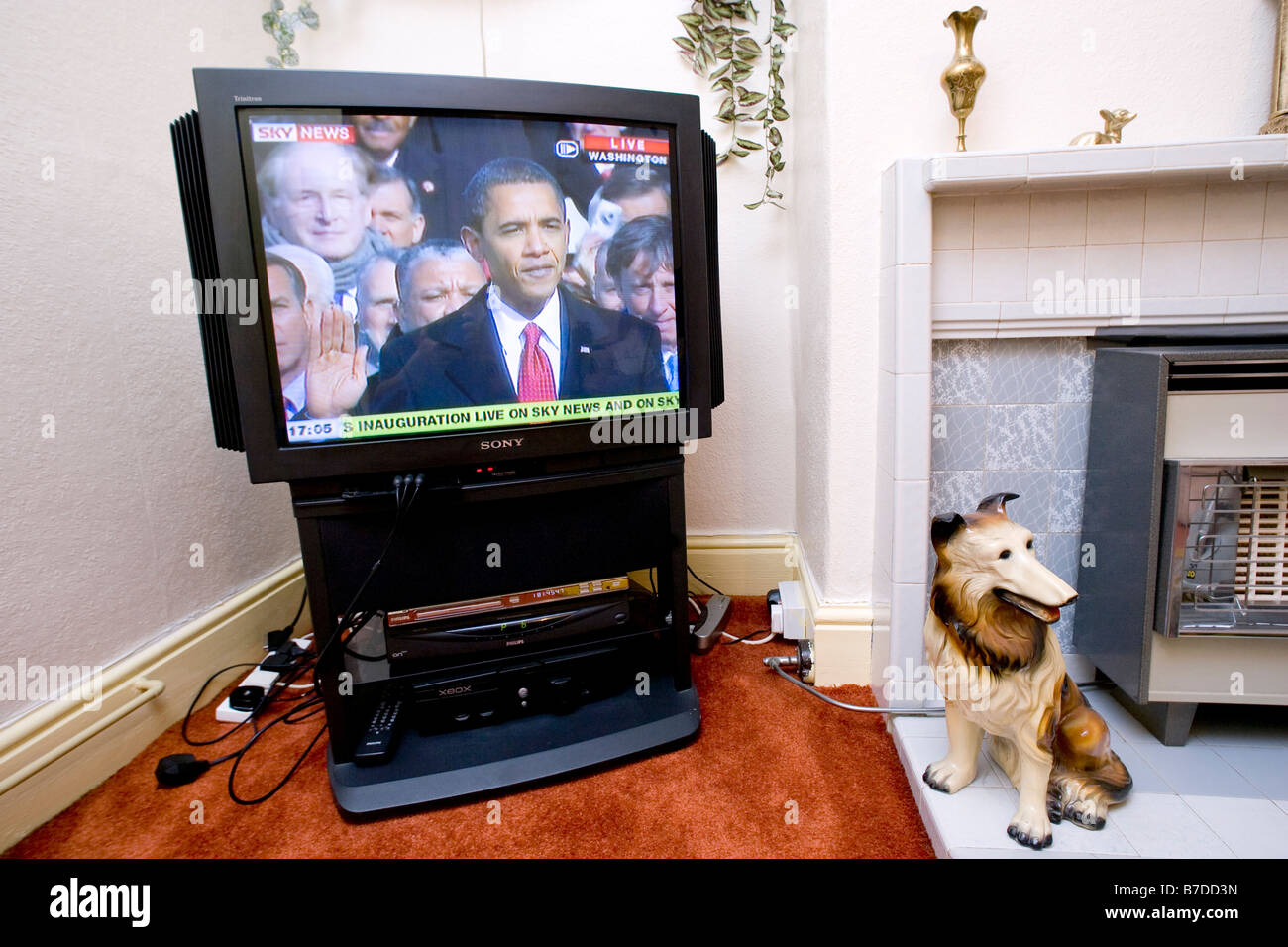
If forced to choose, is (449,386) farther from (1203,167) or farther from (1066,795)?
(1203,167)

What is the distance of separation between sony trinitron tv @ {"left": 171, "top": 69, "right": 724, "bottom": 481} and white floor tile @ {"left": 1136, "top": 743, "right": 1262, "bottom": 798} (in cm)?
97

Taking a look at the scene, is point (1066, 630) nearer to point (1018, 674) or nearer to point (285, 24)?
point (1018, 674)

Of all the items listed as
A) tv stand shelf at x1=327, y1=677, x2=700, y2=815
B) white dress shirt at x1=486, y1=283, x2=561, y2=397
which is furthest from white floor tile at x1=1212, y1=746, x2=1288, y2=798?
white dress shirt at x1=486, y1=283, x2=561, y2=397

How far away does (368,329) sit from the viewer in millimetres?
1001

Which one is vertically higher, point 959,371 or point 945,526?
point 959,371

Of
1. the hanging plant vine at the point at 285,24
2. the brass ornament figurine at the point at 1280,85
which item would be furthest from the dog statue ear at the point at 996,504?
the hanging plant vine at the point at 285,24

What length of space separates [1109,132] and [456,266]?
109 cm

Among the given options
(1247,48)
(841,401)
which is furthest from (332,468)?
(1247,48)

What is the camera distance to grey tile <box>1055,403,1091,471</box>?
1.23 meters

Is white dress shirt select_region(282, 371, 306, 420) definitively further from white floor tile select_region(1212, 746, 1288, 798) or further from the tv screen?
white floor tile select_region(1212, 746, 1288, 798)

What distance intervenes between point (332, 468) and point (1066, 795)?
46.3 inches

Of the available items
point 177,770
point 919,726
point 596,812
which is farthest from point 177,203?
point 919,726

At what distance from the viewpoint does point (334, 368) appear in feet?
3.27

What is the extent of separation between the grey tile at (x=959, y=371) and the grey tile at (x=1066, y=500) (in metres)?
0.21
